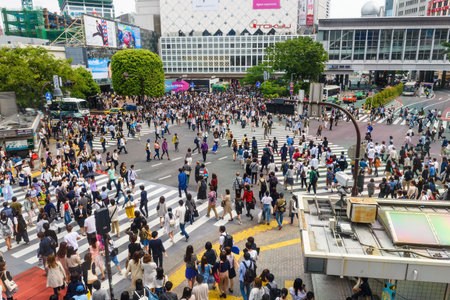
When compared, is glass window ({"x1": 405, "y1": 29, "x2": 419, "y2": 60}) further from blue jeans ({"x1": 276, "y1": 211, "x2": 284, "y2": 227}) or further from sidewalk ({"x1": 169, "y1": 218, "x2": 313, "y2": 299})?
blue jeans ({"x1": 276, "y1": 211, "x2": 284, "y2": 227})

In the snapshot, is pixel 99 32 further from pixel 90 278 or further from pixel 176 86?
pixel 90 278

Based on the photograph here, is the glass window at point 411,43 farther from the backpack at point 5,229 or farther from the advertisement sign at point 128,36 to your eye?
the backpack at point 5,229

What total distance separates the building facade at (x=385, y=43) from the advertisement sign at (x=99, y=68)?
4464 cm

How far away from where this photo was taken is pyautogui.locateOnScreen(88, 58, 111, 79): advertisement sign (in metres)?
54.3

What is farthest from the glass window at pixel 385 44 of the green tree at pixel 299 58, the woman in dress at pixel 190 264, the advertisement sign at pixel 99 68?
the woman in dress at pixel 190 264

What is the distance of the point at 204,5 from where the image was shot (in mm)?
86125

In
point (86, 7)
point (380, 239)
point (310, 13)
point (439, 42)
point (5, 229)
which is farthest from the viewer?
point (86, 7)

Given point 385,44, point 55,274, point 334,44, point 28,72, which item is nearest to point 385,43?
point 385,44

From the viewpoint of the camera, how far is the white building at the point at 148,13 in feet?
322

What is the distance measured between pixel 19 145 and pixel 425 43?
75.8 m

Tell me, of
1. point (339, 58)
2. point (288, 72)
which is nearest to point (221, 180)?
point (288, 72)

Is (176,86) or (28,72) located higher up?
(28,72)

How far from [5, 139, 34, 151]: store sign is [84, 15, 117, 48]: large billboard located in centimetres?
3558

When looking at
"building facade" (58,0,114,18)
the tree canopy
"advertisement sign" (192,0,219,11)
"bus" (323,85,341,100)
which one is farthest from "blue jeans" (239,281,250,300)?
"building facade" (58,0,114,18)
